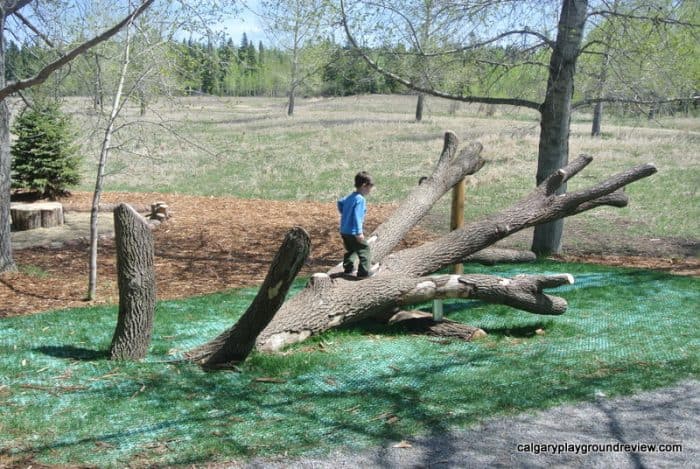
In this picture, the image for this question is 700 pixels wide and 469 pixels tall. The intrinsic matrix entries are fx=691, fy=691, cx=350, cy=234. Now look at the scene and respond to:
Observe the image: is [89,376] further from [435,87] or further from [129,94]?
[435,87]

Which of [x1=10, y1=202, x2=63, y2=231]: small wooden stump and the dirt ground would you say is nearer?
the dirt ground

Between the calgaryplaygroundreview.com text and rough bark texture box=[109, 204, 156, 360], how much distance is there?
2.94 m

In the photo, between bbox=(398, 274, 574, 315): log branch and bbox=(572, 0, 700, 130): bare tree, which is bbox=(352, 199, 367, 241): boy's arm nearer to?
bbox=(398, 274, 574, 315): log branch

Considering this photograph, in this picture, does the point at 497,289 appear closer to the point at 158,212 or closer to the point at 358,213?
the point at 358,213

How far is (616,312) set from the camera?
24.7 feet

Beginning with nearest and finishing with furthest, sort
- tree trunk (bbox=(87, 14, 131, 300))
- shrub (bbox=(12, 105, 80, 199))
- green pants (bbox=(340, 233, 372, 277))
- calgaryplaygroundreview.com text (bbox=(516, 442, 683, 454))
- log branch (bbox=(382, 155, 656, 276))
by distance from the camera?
calgaryplaygroundreview.com text (bbox=(516, 442, 683, 454)), green pants (bbox=(340, 233, 372, 277)), log branch (bbox=(382, 155, 656, 276)), tree trunk (bbox=(87, 14, 131, 300)), shrub (bbox=(12, 105, 80, 199))

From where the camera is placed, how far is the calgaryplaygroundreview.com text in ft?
13.9

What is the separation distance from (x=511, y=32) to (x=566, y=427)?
25.1 ft

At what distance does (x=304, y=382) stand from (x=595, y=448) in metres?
2.12

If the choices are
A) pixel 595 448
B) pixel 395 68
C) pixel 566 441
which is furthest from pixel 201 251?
pixel 595 448

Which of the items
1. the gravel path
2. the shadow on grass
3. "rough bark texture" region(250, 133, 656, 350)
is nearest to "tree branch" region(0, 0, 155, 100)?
the shadow on grass

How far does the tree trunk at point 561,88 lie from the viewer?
10367 millimetres

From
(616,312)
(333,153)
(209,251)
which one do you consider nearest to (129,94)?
(209,251)

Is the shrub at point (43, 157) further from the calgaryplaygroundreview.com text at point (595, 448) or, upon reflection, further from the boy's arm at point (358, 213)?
the calgaryplaygroundreview.com text at point (595, 448)
